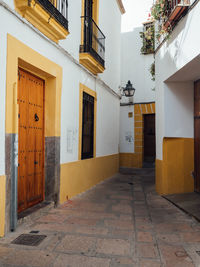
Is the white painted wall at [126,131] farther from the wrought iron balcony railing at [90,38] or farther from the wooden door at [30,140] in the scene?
the wooden door at [30,140]

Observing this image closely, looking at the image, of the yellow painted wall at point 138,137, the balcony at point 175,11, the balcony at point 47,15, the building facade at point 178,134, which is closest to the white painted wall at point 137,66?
the yellow painted wall at point 138,137

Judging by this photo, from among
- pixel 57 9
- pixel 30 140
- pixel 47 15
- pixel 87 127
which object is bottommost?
pixel 30 140

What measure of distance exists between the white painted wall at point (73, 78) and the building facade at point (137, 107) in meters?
2.10

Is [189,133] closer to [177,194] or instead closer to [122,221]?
[177,194]

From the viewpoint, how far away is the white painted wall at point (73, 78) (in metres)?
3.66

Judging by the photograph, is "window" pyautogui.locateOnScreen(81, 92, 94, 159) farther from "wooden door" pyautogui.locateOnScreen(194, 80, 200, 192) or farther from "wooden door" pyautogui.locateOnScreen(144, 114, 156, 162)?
"wooden door" pyautogui.locateOnScreen(144, 114, 156, 162)

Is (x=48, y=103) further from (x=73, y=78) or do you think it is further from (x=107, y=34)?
(x=107, y=34)

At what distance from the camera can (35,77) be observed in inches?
190

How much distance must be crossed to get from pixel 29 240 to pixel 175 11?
4588 millimetres

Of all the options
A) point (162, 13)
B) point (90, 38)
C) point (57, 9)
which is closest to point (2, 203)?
point (57, 9)

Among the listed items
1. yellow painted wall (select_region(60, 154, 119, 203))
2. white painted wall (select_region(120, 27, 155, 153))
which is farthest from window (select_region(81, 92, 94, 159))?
white painted wall (select_region(120, 27, 155, 153))

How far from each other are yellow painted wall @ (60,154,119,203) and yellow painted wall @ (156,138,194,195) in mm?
1962

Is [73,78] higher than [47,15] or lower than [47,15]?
lower

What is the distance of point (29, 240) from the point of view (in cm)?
341
